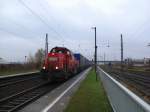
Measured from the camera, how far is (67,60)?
3306 cm

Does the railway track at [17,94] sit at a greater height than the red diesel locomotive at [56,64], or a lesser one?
lesser

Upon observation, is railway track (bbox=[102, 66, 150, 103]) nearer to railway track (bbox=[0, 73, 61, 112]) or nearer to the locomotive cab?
the locomotive cab

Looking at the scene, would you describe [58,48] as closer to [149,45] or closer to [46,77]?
[46,77]

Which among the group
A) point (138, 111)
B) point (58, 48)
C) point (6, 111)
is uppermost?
point (58, 48)

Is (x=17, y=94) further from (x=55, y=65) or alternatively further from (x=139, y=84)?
(x=139, y=84)

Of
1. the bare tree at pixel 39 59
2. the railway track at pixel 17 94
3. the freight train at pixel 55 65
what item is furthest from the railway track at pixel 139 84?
the bare tree at pixel 39 59

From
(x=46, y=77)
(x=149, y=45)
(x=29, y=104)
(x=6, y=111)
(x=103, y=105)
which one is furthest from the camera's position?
(x=149, y=45)

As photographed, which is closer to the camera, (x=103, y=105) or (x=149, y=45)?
(x=103, y=105)

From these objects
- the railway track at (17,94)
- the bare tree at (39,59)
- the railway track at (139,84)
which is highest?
the bare tree at (39,59)

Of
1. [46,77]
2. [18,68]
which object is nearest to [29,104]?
[46,77]

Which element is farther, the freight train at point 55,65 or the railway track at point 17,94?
the freight train at point 55,65

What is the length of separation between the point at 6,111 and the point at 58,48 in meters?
19.3

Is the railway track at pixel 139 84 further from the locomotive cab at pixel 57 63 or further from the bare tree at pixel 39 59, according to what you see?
the bare tree at pixel 39 59

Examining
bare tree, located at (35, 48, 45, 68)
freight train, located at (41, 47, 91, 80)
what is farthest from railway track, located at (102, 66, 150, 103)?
bare tree, located at (35, 48, 45, 68)
